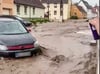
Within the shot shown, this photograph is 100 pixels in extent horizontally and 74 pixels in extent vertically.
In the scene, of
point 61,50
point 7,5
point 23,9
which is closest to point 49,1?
point 23,9

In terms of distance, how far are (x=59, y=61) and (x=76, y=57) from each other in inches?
34.5

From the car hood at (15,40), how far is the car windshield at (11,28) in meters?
0.56

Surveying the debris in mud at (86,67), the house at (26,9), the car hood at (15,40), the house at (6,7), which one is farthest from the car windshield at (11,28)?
the house at (26,9)

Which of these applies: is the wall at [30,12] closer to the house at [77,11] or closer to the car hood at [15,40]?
the house at [77,11]

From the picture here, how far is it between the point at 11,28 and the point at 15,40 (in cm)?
143

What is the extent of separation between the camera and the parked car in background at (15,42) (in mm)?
11531

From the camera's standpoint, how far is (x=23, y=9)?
5856cm

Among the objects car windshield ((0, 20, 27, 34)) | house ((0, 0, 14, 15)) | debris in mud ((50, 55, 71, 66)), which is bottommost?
debris in mud ((50, 55, 71, 66))

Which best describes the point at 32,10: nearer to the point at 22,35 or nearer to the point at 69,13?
the point at 69,13

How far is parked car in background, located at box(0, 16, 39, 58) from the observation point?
1153cm

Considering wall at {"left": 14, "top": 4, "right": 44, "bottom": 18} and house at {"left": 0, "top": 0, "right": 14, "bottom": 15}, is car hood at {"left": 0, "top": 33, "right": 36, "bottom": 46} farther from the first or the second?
wall at {"left": 14, "top": 4, "right": 44, "bottom": 18}

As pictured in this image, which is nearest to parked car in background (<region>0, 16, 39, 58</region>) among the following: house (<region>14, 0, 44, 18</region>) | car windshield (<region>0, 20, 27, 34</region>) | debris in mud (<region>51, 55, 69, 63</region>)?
car windshield (<region>0, 20, 27, 34</region>)

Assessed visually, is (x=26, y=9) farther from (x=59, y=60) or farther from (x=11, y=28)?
(x=59, y=60)

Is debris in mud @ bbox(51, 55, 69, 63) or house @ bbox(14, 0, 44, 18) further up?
house @ bbox(14, 0, 44, 18)
